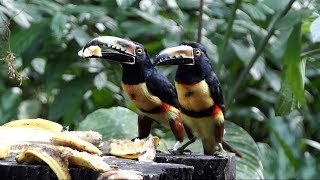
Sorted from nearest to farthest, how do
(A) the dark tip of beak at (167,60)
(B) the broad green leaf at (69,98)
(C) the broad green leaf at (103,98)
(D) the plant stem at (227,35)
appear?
(A) the dark tip of beak at (167,60)
(D) the plant stem at (227,35)
(B) the broad green leaf at (69,98)
(C) the broad green leaf at (103,98)

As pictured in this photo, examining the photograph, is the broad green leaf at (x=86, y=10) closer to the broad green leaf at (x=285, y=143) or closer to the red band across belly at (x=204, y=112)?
the broad green leaf at (x=285, y=143)

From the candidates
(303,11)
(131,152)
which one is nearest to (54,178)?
(131,152)

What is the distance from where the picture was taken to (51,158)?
160 centimetres

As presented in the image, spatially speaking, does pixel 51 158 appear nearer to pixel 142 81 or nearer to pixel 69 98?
pixel 142 81

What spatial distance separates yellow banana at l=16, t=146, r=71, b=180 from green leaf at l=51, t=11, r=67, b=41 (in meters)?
1.00

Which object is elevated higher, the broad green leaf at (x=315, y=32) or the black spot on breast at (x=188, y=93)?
the broad green leaf at (x=315, y=32)

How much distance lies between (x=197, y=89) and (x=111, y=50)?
228mm

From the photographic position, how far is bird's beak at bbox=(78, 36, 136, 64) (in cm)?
193

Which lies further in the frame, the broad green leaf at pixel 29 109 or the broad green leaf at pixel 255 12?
the broad green leaf at pixel 29 109

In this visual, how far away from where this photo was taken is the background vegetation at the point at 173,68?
2686mm

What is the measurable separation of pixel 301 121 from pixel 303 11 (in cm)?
112

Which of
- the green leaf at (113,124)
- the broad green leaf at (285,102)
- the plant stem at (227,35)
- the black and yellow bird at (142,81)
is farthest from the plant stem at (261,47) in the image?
the black and yellow bird at (142,81)

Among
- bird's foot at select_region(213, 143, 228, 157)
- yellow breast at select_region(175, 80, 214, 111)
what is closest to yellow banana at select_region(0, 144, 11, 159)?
yellow breast at select_region(175, 80, 214, 111)

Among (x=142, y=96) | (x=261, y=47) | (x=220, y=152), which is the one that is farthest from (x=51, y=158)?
(x=261, y=47)
